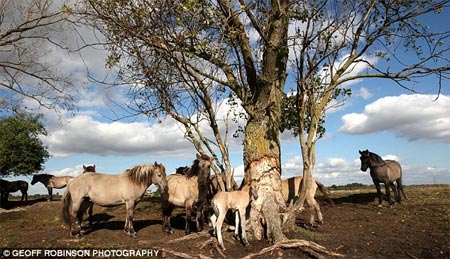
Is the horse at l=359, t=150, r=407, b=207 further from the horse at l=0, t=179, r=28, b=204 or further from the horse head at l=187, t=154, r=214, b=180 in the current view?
the horse at l=0, t=179, r=28, b=204

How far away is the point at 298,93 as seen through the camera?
10922 mm

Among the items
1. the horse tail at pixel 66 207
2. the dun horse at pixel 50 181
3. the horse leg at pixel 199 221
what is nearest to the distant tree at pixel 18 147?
the dun horse at pixel 50 181

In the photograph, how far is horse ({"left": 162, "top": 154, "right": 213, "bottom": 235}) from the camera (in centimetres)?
1227

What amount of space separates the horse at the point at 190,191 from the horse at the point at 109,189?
0.65 m

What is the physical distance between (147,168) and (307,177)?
5702 mm

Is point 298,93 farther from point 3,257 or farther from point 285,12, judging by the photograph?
point 3,257

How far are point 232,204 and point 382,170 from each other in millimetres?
11071

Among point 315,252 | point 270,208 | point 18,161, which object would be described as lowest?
point 315,252

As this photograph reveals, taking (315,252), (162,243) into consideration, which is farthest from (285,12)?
(162,243)

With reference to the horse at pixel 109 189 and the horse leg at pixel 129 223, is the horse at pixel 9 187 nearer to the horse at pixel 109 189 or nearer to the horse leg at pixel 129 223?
the horse at pixel 109 189

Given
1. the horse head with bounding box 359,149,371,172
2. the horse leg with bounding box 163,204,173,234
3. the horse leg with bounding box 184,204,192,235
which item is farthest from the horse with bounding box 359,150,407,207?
the horse leg with bounding box 163,204,173,234

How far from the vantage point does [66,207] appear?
41.0ft

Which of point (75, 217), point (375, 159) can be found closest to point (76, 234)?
point (75, 217)

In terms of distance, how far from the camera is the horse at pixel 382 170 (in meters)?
17.7
